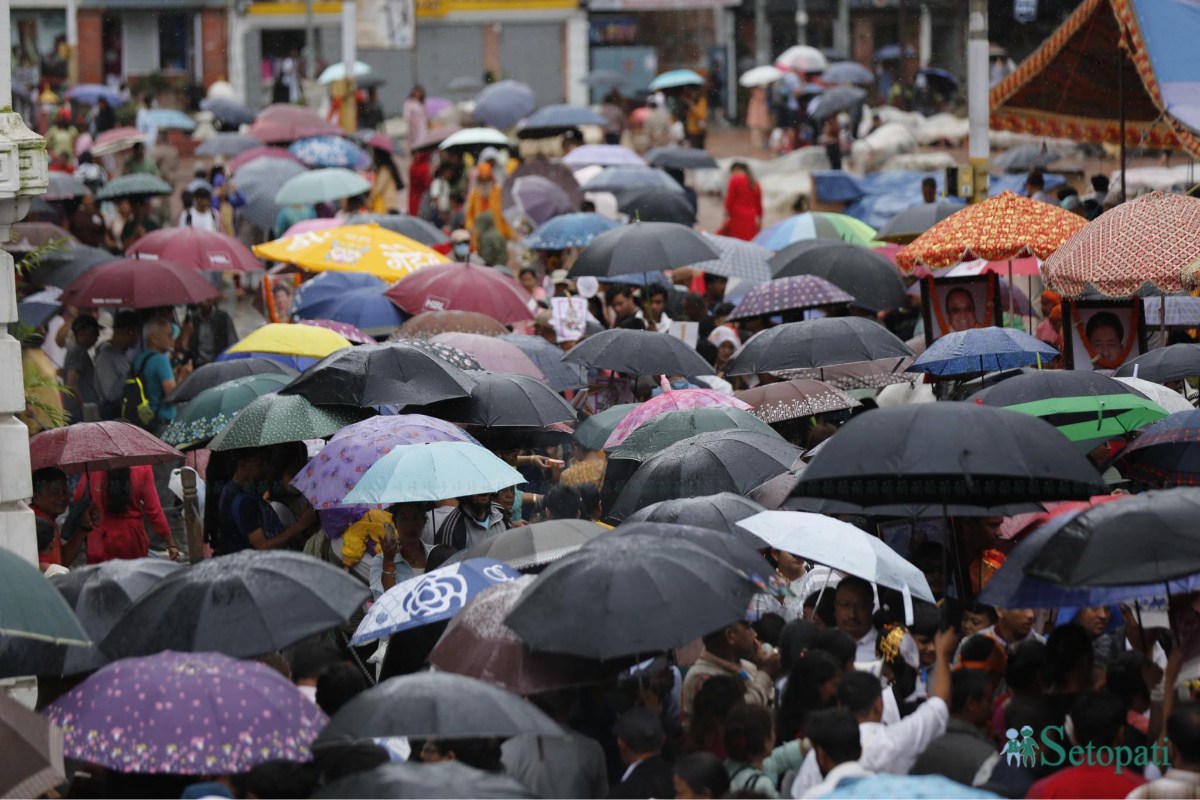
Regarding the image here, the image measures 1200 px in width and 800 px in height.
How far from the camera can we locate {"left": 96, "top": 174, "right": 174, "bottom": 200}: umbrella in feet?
70.8

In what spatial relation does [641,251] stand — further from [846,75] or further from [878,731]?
[846,75]

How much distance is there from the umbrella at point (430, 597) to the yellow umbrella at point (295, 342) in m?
4.46

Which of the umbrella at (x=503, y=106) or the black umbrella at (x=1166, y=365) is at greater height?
the umbrella at (x=503, y=106)

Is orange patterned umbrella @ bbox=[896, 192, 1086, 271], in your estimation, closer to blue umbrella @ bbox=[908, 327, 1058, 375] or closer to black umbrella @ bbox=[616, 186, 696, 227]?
blue umbrella @ bbox=[908, 327, 1058, 375]

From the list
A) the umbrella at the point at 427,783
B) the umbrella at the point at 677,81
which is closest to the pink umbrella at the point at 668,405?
the umbrella at the point at 427,783

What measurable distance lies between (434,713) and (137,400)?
8.11m

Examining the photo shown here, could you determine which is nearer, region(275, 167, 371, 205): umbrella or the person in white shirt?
the person in white shirt

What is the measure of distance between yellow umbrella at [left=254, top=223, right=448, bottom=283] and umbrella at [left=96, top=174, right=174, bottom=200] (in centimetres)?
688

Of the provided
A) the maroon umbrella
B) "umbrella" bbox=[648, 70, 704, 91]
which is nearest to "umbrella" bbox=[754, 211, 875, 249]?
the maroon umbrella

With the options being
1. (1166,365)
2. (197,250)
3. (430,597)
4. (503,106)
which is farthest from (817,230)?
(503,106)

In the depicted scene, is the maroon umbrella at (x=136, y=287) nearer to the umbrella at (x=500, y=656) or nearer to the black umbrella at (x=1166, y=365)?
the black umbrella at (x=1166, y=365)

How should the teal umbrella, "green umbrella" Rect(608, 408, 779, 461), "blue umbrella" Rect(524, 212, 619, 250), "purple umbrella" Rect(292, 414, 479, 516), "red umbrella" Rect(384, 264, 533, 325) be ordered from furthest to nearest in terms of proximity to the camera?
"blue umbrella" Rect(524, 212, 619, 250) → "red umbrella" Rect(384, 264, 533, 325) → "green umbrella" Rect(608, 408, 779, 461) → "purple umbrella" Rect(292, 414, 479, 516) → the teal umbrella

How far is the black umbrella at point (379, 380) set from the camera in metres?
9.75

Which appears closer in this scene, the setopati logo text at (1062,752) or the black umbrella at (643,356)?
the setopati logo text at (1062,752)
